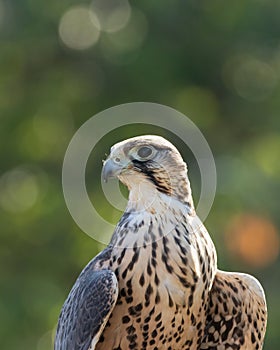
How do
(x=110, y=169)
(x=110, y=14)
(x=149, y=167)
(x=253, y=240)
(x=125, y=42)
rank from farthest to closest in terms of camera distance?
(x=110, y=14) → (x=125, y=42) → (x=253, y=240) → (x=149, y=167) → (x=110, y=169)

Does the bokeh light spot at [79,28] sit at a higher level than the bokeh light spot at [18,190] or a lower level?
higher

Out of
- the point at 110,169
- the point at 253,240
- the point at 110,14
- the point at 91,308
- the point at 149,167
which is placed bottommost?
the point at 91,308

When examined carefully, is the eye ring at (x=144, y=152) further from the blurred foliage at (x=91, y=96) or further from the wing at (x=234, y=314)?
the blurred foliage at (x=91, y=96)

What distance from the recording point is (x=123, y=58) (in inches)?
524

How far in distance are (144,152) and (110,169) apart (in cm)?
18

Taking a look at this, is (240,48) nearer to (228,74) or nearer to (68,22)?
(228,74)

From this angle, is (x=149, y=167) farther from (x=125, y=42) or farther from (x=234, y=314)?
(x=125, y=42)

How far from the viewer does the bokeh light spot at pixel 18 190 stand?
1288 cm

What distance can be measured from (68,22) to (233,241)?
326 centimetres

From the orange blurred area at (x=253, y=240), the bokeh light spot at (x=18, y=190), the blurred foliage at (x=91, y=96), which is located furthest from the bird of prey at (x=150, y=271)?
the bokeh light spot at (x=18, y=190)

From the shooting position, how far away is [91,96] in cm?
1385

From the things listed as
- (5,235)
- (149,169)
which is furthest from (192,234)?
(5,235)

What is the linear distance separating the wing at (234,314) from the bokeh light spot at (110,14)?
809cm

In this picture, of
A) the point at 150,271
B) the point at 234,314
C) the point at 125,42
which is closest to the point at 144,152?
the point at 150,271
